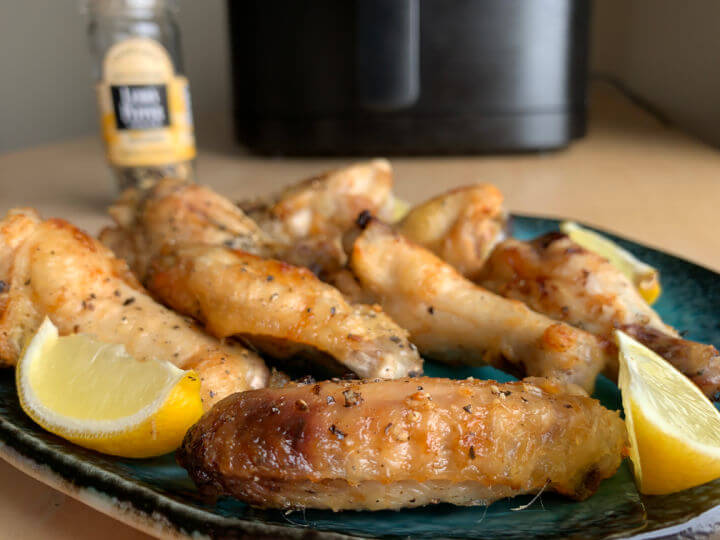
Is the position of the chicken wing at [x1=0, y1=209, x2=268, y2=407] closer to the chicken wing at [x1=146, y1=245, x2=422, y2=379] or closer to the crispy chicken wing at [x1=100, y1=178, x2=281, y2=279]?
the chicken wing at [x1=146, y1=245, x2=422, y2=379]

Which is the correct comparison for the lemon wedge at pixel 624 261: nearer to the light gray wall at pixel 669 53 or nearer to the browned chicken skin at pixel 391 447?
the browned chicken skin at pixel 391 447

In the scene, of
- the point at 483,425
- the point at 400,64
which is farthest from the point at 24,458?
the point at 400,64

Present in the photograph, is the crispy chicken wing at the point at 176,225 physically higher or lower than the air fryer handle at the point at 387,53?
lower

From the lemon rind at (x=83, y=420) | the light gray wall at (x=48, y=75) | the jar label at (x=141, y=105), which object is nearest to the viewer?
the lemon rind at (x=83, y=420)

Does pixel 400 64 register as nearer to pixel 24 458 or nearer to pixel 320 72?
pixel 320 72

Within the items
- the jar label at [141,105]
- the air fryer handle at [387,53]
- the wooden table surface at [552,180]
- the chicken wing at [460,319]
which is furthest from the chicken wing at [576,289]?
the air fryer handle at [387,53]

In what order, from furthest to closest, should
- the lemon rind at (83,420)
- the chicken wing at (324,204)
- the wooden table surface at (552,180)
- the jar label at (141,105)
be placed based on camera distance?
1. the wooden table surface at (552,180)
2. the jar label at (141,105)
3. the chicken wing at (324,204)
4. the lemon rind at (83,420)

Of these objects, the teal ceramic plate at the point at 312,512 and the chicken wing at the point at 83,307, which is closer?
the teal ceramic plate at the point at 312,512

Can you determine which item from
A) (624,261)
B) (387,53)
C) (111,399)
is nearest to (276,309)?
(111,399)
